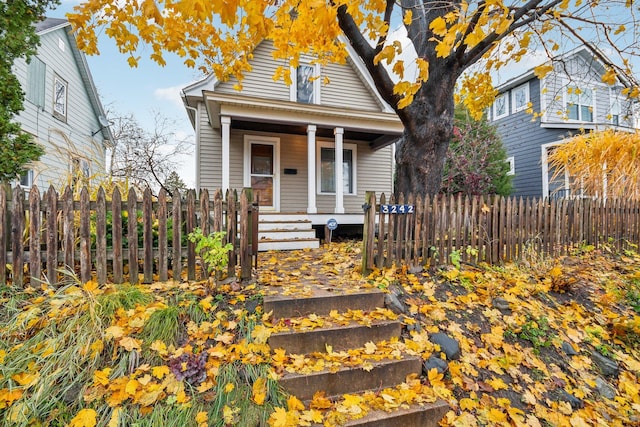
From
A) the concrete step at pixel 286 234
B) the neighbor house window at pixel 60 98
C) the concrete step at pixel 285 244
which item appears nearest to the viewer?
the concrete step at pixel 285 244

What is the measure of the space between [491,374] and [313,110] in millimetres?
6975

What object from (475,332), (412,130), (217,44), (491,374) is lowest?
(491,374)

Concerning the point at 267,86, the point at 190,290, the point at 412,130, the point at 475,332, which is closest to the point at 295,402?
the point at 190,290

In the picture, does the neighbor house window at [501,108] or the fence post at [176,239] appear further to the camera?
the neighbor house window at [501,108]

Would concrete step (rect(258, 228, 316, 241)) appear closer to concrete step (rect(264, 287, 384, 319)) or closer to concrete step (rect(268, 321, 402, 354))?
concrete step (rect(264, 287, 384, 319))

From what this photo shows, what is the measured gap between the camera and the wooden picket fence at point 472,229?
169 inches

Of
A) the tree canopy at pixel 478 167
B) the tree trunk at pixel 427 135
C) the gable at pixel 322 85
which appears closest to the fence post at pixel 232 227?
the tree trunk at pixel 427 135

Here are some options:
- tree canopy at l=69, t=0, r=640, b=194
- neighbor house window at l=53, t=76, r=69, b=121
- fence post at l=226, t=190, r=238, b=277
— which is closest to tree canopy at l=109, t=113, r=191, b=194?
neighbor house window at l=53, t=76, r=69, b=121

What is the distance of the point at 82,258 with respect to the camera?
10.5ft

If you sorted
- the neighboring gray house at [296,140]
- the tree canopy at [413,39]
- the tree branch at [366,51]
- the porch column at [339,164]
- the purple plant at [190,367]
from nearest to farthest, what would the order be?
the purple plant at [190,367] → the tree canopy at [413,39] → the tree branch at [366,51] → the neighboring gray house at [296,140] → the porch column at [339,164]

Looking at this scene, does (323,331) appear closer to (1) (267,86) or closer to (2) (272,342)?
(2) (272,342)

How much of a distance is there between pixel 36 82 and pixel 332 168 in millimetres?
9766

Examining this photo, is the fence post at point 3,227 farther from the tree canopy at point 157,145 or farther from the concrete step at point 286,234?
the tree canopy at point 157,145

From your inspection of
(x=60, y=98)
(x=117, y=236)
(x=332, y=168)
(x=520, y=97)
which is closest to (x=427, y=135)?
(x=117, y=236)
